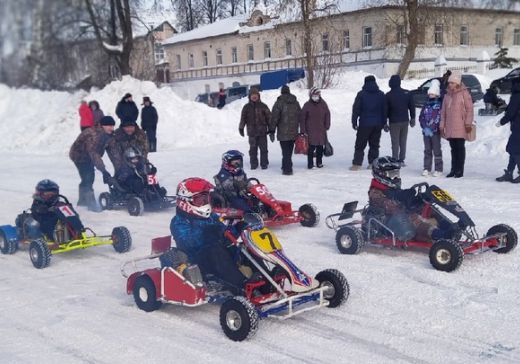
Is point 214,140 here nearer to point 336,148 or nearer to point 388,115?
point 336,148

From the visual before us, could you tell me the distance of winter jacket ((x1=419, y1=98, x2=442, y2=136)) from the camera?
468 inches

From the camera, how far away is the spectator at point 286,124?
44.6 feet

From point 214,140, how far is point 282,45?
95.7 feet

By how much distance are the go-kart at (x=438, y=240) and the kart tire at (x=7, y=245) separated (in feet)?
14.6

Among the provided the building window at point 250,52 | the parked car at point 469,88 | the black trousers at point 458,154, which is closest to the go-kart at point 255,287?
the black trousers at point 458,154

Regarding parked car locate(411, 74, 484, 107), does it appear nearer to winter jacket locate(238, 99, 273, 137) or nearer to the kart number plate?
winter jacket locate(238, 99, 273, 137)

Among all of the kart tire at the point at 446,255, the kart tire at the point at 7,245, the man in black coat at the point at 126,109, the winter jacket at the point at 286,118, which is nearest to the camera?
the kart tire at the point at 446,255

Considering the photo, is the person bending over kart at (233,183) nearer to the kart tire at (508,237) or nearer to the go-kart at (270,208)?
the go-kart at (270,208)

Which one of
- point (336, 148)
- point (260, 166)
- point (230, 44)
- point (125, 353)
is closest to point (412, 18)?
point (336, 148)

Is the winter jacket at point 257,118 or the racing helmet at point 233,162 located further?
the winter jacket at point 257,118

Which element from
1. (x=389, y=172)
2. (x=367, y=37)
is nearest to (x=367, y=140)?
(x=389, y=172)

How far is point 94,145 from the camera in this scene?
36.5ft

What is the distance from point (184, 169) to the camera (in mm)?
15836

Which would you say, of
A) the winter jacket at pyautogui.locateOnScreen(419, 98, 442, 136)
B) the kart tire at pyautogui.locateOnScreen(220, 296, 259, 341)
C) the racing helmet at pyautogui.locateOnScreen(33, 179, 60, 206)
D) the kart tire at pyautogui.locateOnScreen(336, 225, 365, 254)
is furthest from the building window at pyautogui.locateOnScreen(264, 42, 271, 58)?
the kart tire at pyautogui.locateOnScreen(220, 296, 259, 341)
